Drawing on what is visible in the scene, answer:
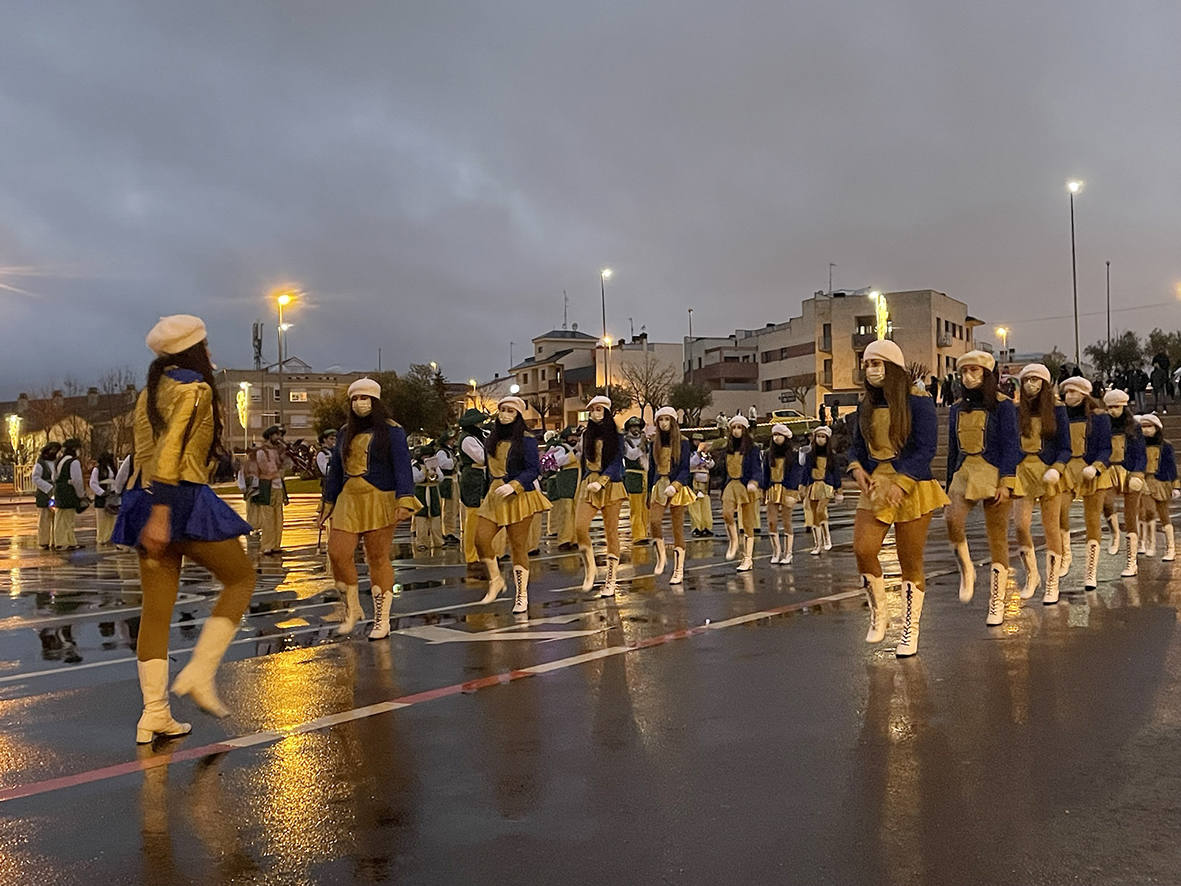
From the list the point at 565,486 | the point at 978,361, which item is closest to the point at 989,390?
the point at 978,361

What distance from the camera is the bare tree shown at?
82688 mm

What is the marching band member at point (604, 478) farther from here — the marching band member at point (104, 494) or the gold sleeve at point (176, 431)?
the marching band member at point (104, 494)

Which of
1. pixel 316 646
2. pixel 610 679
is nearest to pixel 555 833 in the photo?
pixel 610 679

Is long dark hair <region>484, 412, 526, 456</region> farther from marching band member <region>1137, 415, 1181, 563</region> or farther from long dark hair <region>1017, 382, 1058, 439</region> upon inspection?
marching band member <region>1137, 415, 1181, 563</region>

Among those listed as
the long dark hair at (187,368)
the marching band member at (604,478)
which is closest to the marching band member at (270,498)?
the marching band member at (604,478)

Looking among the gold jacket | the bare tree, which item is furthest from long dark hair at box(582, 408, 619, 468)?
the bare tree

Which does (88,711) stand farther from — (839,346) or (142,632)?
(839,346)

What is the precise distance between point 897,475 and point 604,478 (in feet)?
14.0

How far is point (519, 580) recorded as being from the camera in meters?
10.5

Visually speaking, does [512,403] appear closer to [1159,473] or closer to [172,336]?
[172,336]

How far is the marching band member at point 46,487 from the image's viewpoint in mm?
20797

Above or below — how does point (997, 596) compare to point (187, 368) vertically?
below

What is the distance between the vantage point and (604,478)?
11.3 metres

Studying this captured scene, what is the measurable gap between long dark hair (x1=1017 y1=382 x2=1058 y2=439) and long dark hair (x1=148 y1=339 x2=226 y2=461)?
725 centimetres
